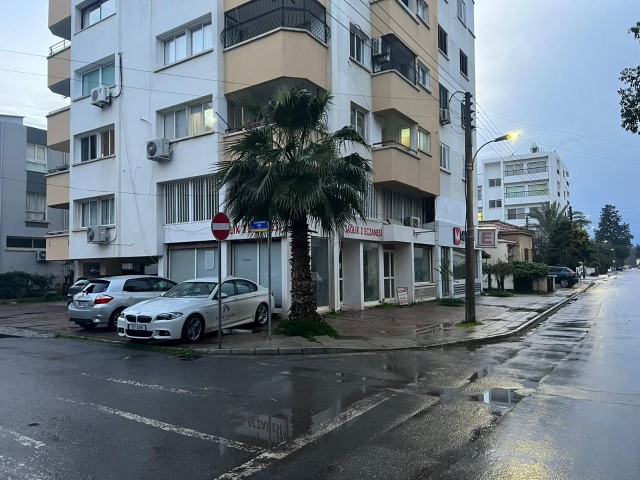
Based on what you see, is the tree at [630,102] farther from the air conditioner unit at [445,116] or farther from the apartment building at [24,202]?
the apartment building at [24,202]

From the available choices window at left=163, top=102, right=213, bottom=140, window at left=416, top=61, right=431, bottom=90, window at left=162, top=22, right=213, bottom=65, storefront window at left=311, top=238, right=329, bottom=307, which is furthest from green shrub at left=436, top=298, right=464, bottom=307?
window at left=162, top=22, right=213, bottom=65

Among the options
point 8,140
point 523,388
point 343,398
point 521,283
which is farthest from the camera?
point 8,140

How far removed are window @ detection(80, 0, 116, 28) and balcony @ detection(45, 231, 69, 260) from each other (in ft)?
33.7

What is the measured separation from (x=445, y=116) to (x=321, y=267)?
13404mm

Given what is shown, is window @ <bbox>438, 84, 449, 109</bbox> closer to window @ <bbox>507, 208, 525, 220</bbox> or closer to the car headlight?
the car headlight

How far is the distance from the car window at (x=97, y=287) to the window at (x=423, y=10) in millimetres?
19022

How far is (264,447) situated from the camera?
492 centimetres

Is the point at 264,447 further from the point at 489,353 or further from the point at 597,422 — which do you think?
the point at 489,353

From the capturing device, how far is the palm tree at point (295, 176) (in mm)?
11609

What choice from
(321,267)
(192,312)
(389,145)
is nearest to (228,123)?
(321,267)

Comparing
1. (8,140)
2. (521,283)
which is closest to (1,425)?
(521,283)

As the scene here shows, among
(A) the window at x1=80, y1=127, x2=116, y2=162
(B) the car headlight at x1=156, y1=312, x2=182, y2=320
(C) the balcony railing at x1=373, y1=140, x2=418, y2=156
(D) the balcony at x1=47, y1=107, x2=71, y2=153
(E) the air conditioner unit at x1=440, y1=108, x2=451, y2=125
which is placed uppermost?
(E) the air conditioner unit at x1=440, y1=108, x2=451, y2=125

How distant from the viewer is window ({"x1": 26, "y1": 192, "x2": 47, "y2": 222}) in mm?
34469

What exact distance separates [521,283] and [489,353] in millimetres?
22213
